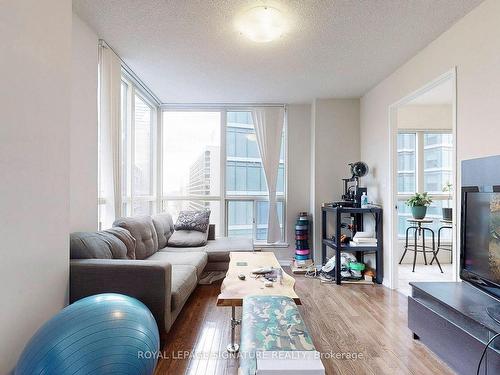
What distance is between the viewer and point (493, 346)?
57.8 inches

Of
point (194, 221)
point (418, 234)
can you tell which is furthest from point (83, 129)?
point (418, 234)

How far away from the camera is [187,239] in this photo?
379 centimetres

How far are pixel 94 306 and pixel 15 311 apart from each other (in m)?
0.45

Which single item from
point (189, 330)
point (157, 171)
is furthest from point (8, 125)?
point (157, 171)

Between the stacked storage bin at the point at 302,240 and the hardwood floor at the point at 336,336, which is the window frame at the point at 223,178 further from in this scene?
the hardwood floor at the point at 336,336

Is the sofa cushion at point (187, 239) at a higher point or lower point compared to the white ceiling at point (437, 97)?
lower

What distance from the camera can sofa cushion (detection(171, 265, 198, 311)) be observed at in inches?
84.5

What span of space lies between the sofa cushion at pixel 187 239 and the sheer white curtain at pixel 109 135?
0.98 m

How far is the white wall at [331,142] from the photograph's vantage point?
4.40m

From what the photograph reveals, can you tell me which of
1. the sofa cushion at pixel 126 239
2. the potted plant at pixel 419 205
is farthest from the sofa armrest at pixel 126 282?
the potted plant at pixel 419 205

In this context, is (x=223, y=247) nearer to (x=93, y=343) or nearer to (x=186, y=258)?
(x=186, y=258)

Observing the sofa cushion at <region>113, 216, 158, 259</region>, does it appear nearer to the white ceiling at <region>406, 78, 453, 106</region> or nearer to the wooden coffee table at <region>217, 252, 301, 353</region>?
the wooden coffee table at <region>217, 252, 301, 353</region>

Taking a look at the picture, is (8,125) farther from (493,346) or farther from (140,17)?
(493,346)

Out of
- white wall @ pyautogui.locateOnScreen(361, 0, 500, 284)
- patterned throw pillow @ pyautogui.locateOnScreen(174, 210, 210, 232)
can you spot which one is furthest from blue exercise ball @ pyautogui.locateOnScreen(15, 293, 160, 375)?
patterned throw pillow @ pyautogui.locateOnScreen(174, 210, 210, 232)
